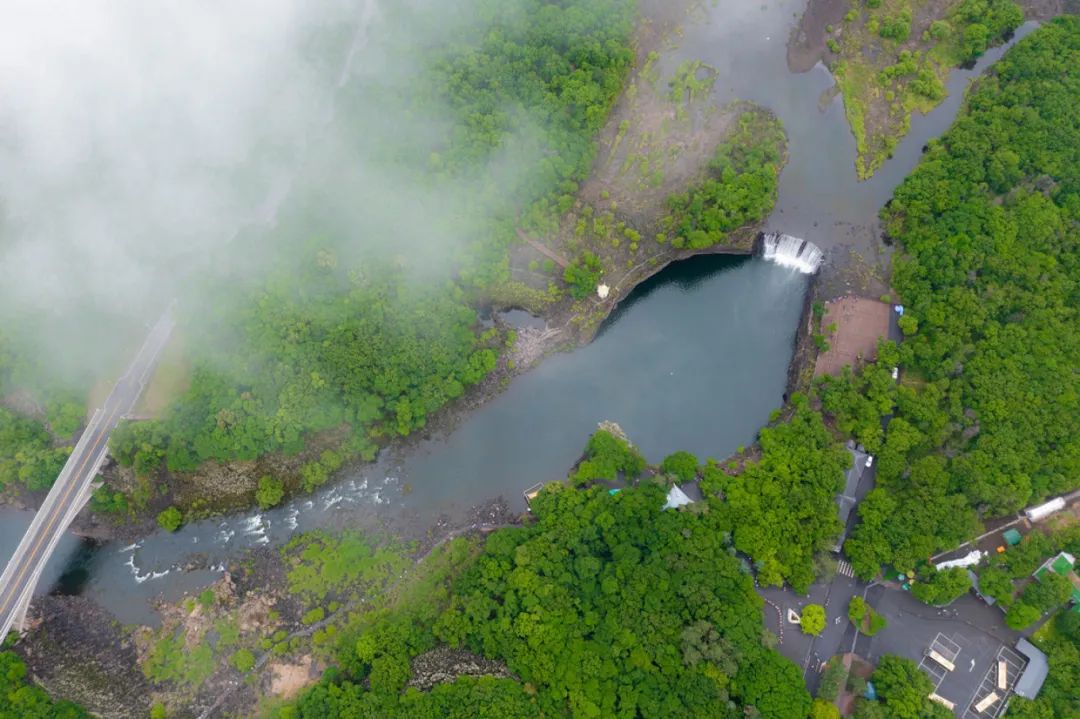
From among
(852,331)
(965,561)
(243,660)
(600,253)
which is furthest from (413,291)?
(965,561)

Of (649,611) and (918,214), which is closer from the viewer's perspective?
(649,611)

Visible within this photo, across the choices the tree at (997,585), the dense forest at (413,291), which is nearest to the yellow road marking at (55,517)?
the dense forest at (413,291)

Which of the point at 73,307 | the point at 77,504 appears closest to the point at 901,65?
the point at 73,307

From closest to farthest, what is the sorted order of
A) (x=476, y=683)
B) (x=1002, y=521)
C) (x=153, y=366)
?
(x=476, y=683) → (x=1002, y=521) → (x=153, y=366)

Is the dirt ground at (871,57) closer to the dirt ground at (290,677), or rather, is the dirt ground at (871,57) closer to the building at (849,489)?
the building at (849,489)

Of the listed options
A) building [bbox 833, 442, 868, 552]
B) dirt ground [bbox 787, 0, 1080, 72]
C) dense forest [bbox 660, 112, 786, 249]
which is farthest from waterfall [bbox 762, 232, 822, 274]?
dirt ground [bbox 787, 0, 1080, 72]

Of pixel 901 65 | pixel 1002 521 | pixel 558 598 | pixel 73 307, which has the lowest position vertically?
pixel 558 598

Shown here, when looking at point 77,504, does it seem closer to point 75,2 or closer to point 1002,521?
point 75,2
